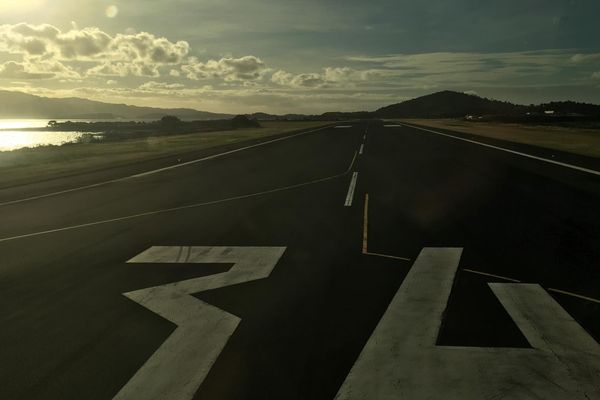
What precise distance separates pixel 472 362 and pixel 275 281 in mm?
3495

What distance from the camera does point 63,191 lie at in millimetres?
18438

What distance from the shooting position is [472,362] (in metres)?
5.01

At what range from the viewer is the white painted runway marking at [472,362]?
176 inches

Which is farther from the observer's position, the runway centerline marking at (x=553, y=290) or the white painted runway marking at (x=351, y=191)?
the white painted runway marking at (x=351, y=191)

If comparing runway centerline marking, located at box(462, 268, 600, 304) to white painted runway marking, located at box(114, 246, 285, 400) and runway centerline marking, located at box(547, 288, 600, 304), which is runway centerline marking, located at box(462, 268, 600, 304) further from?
white painted runway marking, located at box(114, 246, 285, 400)

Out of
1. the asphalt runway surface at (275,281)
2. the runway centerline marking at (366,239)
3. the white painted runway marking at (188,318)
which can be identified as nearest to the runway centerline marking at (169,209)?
the asphalt runway surface at (275,281)

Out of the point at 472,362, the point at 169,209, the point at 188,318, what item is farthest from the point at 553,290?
the point at 169,209

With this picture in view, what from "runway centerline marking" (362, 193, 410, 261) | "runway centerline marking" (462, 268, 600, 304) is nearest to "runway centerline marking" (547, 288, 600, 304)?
"runway centerline marking" (462, 268, 600, 304)

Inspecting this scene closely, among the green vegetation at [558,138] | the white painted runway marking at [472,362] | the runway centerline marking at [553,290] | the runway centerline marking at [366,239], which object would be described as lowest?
the green vegetation at [558,138]

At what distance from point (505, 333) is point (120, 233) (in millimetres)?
8811

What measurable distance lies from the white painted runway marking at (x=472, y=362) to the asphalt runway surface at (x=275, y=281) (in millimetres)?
41

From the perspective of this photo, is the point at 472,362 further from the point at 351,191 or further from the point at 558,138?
the point at 558,138

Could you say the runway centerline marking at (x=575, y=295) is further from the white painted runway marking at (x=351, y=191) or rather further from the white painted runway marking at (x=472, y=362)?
the white painted runway marking at (x=351, y=191)

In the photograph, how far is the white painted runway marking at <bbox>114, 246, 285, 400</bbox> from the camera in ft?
15.4
